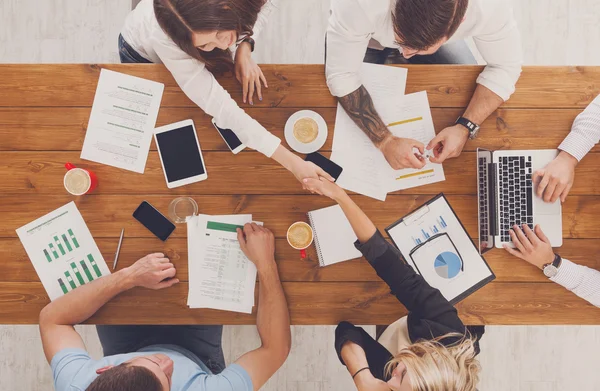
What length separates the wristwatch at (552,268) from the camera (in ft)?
5.09

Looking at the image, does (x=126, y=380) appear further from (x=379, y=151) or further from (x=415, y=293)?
(x=379, y=151)

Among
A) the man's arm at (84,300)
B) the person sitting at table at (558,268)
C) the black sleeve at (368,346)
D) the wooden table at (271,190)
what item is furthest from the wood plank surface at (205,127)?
the black sleeve at (368,346)

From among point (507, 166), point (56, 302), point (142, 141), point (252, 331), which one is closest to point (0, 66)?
point (142, 141)

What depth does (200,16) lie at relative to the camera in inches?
49.3

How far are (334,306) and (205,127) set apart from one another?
0.80 meters

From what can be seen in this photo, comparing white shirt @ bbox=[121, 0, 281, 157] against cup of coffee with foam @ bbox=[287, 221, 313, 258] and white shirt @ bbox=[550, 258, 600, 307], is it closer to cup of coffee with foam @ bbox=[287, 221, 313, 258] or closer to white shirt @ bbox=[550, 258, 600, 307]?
cup of coffee with foam @ bbox=[287, 221, 313, 258]

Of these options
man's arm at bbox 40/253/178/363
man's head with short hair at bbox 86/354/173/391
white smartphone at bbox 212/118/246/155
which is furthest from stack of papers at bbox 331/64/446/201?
man's head with short hair at bbox 86/354/173/391

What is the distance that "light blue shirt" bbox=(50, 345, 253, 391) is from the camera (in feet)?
4.81

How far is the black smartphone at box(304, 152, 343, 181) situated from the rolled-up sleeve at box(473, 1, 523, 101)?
593mm

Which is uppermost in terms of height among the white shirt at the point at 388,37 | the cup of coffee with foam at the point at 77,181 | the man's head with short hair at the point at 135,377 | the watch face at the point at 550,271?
the white shirt at the point at 388,37

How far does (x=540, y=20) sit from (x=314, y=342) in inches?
85.5

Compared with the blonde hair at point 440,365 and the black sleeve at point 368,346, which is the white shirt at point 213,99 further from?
the blonde hair at point 440,365

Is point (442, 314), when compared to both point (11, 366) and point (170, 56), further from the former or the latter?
point (11, 366)

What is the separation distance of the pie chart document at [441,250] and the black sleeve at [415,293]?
0.10 metres
